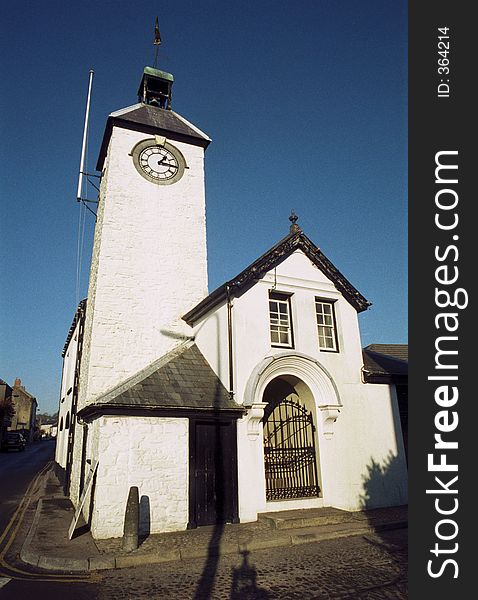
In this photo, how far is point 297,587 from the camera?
247 inches

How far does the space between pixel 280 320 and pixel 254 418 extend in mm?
3329

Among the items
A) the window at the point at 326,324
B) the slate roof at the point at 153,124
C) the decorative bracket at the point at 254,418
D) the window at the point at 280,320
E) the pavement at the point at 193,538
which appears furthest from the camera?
the slate roof at the point at 153,124

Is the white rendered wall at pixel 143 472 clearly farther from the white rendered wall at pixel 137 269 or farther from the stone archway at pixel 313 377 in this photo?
the white rendered wall at pixel 137 269

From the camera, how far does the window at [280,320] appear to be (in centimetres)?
1260

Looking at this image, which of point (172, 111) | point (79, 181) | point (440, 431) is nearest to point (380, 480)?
point (440, 431)

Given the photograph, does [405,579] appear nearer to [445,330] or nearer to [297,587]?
[297,587]

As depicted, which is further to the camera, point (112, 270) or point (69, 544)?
point (112, 270)

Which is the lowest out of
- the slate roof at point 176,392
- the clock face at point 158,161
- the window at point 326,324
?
the slate roof at point 176,392

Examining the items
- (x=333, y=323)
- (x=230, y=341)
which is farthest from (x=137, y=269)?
(x=333, y=323)

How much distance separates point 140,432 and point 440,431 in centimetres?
746

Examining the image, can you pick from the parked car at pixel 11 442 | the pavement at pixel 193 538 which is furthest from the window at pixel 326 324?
the parked car at pixel 11 442

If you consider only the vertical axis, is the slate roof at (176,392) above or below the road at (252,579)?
above

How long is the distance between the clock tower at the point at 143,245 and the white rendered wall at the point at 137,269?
0.11ft

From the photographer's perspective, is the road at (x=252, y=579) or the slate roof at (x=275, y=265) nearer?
the road at (x=252, y=579)
